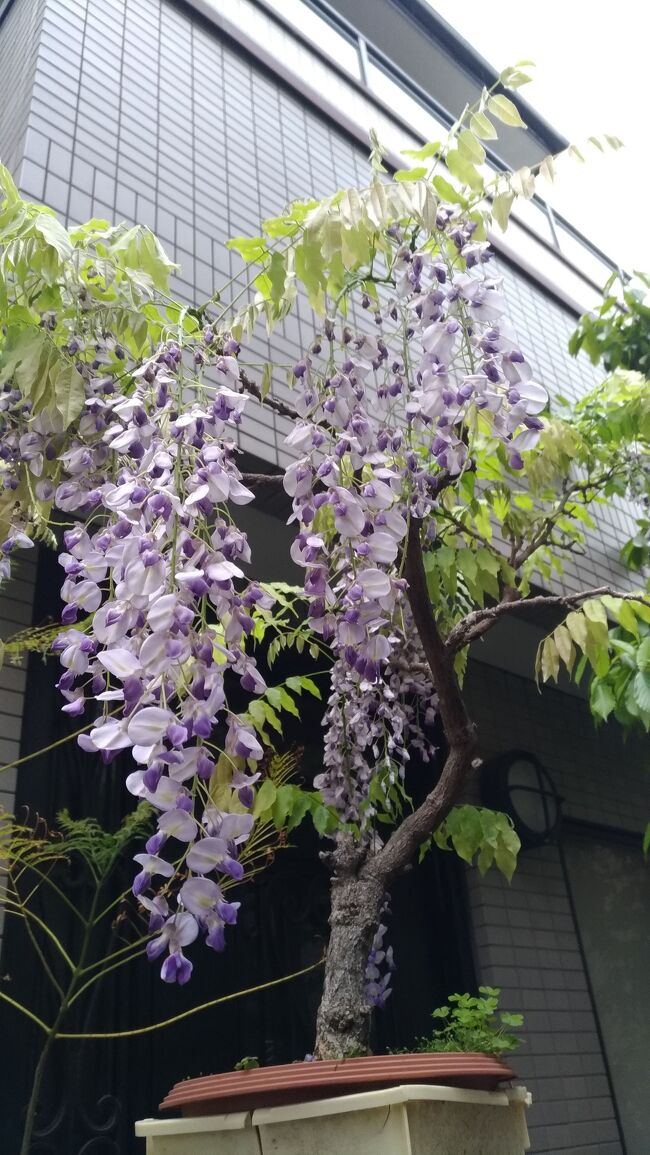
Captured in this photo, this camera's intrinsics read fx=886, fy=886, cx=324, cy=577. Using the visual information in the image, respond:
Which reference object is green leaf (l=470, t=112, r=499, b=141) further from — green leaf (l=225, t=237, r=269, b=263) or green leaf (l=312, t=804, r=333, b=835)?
green leaf (l=312, t=804, r=333, b=835)

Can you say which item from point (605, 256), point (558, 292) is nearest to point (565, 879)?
point (558, 292)

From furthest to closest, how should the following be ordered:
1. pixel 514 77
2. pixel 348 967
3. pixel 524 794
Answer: pixel 524 794 < pixel 514 77 < pixel 348 967

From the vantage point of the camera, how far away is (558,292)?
570 cm

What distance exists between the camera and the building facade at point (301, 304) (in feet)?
9.44

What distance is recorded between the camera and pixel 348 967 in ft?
5.49

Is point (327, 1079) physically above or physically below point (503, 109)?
below

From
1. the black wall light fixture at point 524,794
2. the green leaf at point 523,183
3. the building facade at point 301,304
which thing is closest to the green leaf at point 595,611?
the green leaf at point 523,183

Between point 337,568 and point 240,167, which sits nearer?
point 337,568

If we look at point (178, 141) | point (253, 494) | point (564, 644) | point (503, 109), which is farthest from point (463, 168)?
point (178, 141)

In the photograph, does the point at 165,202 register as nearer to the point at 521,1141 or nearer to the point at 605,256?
the point at 521,1141

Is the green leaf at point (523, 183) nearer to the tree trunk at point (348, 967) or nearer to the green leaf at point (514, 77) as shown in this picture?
the green leaf at point (514, 77)

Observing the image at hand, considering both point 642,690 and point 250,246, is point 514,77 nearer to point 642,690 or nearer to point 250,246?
point 250,246

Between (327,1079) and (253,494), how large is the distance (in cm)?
110

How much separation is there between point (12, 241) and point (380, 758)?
1508 mm
